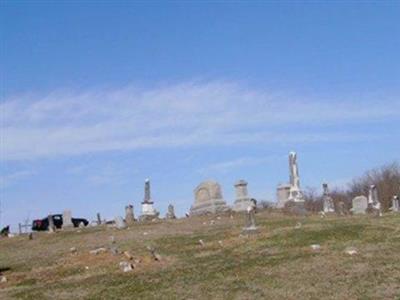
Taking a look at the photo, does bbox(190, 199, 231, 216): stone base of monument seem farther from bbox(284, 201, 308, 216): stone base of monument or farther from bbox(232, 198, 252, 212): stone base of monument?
bbox(284, 201, 308, 216): stone base of monument

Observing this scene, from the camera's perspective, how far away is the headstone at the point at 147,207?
47322 mm

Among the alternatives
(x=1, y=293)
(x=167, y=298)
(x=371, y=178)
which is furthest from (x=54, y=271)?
(x=371, y=178)

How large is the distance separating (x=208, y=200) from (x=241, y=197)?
7.25 feet

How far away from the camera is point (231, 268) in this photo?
57.6 feet

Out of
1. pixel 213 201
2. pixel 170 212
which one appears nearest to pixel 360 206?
pixel 213 201

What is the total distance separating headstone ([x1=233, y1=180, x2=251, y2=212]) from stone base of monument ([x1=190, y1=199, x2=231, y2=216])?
706 millimetres

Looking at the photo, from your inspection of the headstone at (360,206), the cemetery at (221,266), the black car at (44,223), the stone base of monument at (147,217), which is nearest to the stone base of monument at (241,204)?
the stone base of monument at (147,217)

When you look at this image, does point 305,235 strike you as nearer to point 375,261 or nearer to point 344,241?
point 344,241

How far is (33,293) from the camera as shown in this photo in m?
17.3

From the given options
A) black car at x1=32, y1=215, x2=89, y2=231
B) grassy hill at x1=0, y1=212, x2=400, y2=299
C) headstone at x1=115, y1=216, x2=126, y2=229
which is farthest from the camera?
black car at x1=32, y1=215, x2=89, y2=231

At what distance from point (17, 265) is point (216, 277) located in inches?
430

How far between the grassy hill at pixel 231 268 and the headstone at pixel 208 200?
1514 centimetres

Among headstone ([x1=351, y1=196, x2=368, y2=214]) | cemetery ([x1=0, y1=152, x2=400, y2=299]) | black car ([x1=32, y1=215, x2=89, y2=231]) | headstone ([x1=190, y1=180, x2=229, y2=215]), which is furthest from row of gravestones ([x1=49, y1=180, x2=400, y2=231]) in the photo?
cemetery ([x1=0, y1=152, x2=400, y2=299])

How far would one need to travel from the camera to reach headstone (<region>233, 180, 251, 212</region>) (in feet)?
143
